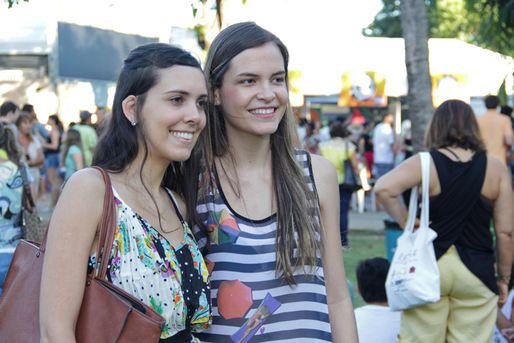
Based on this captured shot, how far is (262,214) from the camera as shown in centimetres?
195

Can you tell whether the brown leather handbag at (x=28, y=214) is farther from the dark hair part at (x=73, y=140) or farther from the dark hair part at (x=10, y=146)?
the dark hair part at (x=73, y=140)

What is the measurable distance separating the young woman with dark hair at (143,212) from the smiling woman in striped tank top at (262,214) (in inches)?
4.7

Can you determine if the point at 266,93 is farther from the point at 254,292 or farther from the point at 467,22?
the point at 467,22

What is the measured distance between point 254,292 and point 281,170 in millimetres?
514

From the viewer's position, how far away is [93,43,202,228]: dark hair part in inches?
67.8

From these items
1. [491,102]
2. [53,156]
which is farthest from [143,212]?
[53,156]

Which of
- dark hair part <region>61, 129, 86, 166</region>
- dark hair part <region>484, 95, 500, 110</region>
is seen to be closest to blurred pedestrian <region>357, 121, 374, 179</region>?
dark hair part <region>484, 95, 500, 110</region>

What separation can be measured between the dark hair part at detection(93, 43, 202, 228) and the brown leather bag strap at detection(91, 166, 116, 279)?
0.16 m

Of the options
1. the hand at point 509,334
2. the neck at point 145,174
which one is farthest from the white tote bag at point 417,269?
the neck at point 145,174

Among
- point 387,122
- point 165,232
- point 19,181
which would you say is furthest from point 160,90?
point 387,122

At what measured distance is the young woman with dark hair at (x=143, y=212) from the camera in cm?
146

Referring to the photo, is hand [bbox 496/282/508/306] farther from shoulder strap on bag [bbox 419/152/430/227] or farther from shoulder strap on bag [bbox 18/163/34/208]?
shoulder strap on bag [bbox 18/163/34/208]

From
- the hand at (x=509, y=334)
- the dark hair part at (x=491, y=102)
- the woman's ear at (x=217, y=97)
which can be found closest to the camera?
the woman's ear at (x=217, y=97)

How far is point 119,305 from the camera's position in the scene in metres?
1.44
